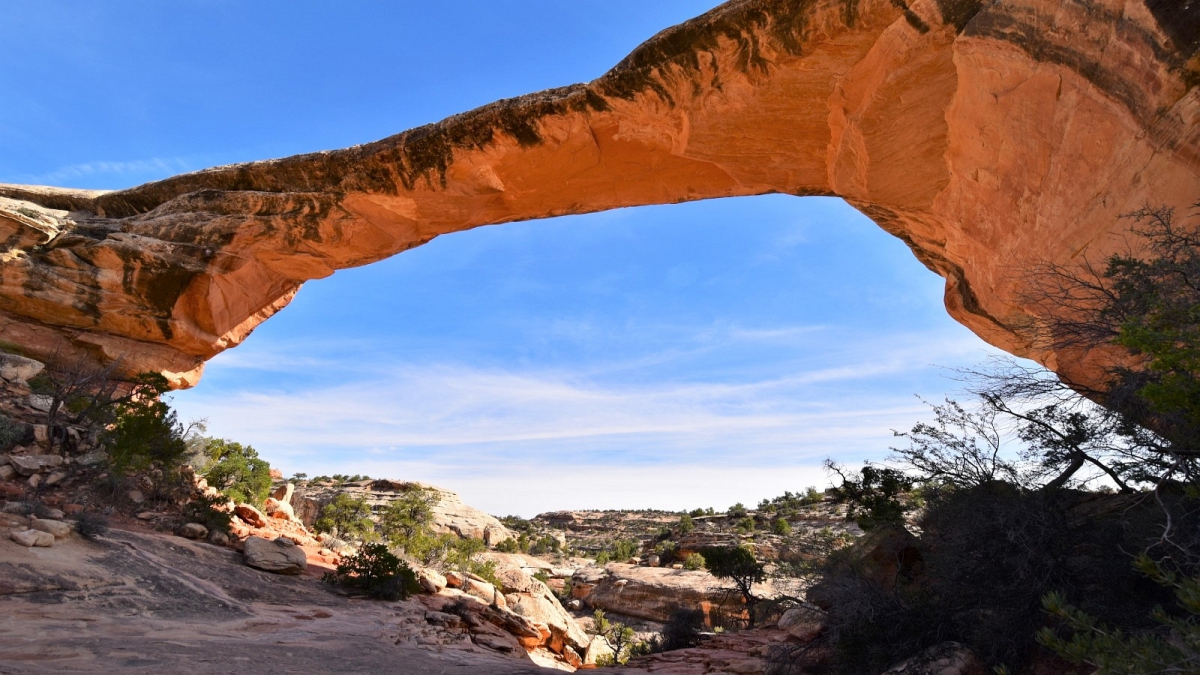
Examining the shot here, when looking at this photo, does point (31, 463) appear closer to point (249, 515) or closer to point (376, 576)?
point (249, 515)

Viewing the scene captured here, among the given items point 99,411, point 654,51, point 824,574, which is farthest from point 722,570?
point 99,411

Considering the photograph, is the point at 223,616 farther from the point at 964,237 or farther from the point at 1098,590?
the point at 964,237

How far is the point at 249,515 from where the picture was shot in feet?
44.3

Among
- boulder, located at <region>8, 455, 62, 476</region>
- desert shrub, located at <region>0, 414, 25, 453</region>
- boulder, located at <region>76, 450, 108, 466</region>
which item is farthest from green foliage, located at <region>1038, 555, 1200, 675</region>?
desert shrub, located at <region>0, 414, 25, 453</region>

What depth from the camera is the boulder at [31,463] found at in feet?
34.1

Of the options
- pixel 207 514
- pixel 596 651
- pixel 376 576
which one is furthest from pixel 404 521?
pixel 376 576

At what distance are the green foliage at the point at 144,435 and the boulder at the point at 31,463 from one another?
842 mm

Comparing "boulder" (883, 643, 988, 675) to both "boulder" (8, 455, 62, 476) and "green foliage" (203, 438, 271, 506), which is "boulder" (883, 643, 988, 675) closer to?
"boulder" (8, 455, 62, 476)

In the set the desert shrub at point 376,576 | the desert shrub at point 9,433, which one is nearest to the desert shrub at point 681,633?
the desert shrub at point 376,576

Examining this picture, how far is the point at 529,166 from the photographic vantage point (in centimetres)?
1138

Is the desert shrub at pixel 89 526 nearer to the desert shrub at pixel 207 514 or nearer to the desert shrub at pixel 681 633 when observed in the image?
the desert shrub at pixel 207 514

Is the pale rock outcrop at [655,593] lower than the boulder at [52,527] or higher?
lower

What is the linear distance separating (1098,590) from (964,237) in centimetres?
509

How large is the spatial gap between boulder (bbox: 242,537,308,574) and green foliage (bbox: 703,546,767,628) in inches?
370
